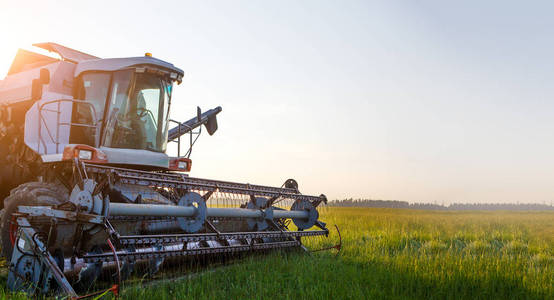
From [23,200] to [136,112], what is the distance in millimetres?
2151

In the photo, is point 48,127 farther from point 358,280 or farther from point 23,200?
point 358,280

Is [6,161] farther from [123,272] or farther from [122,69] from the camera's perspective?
[123,272]

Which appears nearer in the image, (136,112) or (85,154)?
(85,154)

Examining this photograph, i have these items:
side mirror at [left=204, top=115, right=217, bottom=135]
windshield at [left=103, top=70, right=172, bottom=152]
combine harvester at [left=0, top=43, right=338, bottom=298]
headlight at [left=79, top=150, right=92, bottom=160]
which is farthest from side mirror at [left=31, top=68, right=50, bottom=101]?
side mirror at [left=204, top=115, right=217, bottom=135]

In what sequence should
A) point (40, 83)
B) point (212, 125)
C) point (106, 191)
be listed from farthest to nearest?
point (212, 125) → point (40, 83) → point (106, 191)

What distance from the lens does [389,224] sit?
12.3 m

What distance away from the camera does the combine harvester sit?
4.16 meters

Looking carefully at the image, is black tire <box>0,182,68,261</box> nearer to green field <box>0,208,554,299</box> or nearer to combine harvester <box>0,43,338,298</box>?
combine harvester <box>0,43,338,298</box>

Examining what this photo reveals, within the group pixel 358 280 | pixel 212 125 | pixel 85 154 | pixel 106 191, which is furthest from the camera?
pixel 212 125

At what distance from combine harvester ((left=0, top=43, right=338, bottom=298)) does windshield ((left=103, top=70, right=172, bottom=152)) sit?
17mm

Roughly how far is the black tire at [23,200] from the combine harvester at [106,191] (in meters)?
0.01

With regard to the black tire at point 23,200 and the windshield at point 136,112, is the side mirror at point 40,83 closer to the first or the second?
the windshield at point 136,112

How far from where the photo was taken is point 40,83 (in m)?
6.83

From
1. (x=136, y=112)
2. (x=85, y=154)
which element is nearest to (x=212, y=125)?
(x=136, y=112)
